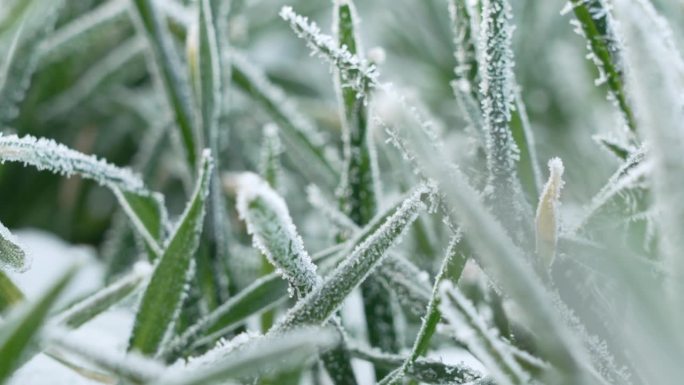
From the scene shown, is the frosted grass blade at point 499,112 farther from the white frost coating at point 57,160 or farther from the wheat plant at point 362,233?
the white frost coating at point 57,160

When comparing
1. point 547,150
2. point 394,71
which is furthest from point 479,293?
point 394,71

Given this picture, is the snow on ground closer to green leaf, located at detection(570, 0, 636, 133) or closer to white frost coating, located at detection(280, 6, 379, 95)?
white frost coating, located at detection(280, 6, 379, 95)

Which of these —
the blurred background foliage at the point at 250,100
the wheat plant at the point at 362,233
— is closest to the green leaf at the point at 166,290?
the wheat plant at the point at 362,233

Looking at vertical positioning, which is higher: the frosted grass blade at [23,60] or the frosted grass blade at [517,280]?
the frosted grass blade at [23,60]

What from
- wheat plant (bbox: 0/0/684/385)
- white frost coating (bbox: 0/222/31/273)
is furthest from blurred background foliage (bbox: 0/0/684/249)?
white frost coating (bbox: 0/222/31/273)

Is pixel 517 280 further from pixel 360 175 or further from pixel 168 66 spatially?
pixel 168 66

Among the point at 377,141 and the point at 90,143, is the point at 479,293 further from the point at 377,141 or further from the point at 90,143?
the point at 90,143

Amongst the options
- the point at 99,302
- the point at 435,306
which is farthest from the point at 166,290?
the point at 435,306
